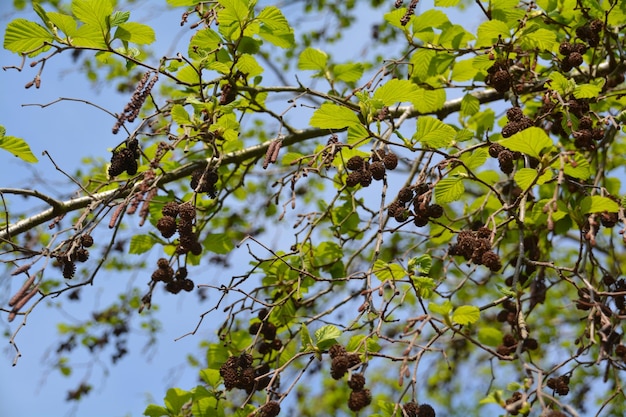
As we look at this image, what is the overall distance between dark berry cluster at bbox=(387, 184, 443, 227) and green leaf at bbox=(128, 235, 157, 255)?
126 cm

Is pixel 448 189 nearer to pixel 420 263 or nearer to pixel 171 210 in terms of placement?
pixel 420 263

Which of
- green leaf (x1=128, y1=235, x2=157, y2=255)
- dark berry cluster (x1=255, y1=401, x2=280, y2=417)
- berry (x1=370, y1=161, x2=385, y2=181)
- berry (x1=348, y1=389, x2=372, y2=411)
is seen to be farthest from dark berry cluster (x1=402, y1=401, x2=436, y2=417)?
green leaf (x1=128, y1=235, x2=157, y2=255)

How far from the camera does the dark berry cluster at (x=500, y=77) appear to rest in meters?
2.48

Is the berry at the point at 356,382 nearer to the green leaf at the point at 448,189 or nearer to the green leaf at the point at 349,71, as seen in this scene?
the green leaf at the point at 448,189

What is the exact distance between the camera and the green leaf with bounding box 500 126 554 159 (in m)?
1.90

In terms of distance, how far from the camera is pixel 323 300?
17.8 ft

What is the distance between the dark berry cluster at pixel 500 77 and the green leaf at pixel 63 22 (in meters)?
1.70

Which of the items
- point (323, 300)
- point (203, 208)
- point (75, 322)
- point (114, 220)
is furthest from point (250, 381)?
point (75, 322)

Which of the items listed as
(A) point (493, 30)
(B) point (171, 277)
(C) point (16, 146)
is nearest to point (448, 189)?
(A) point (493, 30)

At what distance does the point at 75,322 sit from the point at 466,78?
448 centimetres

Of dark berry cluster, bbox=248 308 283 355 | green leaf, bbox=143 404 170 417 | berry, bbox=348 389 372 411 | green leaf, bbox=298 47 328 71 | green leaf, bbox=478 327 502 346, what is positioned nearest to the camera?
berry, bbox=348 389 372 411

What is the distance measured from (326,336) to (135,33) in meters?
1.46

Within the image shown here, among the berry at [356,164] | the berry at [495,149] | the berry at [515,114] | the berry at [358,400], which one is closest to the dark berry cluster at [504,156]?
the berry at [495,149]

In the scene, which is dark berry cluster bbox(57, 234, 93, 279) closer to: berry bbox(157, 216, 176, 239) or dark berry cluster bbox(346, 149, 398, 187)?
berry bbox(157, 216, 176, 239)
